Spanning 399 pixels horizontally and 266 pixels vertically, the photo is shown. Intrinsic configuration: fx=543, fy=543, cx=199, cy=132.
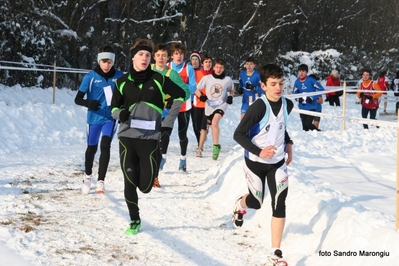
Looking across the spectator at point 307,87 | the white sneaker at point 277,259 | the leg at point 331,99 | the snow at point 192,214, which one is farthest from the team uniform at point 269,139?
the leg at point 331,99

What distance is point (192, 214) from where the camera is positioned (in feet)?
20.0

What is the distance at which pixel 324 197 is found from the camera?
5.68m

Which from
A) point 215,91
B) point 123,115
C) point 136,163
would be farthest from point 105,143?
point 215,91

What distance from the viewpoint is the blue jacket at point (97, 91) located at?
6551 millimetres

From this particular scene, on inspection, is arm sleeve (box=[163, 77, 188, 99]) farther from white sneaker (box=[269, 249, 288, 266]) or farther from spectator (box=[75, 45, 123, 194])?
white sneaker (box=[269, 249, 288, 266])

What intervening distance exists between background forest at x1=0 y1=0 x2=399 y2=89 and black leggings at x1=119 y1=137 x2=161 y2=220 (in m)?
11.1

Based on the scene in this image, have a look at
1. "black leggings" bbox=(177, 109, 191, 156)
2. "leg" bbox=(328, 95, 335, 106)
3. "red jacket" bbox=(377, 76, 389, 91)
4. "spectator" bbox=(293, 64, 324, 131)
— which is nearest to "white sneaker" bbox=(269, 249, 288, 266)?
"black leggings" bbox=(177, 109, 191, 156)

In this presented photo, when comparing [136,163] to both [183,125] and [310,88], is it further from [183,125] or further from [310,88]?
[310,88]

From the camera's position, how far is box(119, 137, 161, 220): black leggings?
515 centimetres

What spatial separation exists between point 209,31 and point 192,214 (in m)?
18.1

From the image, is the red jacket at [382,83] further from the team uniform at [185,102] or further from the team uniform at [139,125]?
the team uniform at [139,125]

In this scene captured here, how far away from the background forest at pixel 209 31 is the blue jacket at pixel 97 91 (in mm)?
9374

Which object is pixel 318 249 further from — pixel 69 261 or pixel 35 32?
pixel 35 32

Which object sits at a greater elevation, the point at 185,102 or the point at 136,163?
the point at 185,102
